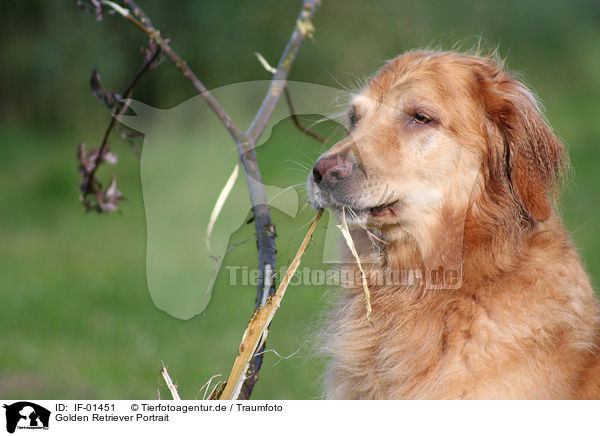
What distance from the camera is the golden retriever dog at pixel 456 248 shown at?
3322 millimetres

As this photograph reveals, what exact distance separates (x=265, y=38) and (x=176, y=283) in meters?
10.0

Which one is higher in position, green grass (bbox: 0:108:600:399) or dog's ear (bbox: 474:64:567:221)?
green grass (bbox: 0:108:600:399)

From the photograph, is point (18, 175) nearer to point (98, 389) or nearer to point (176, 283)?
point (98, 389)

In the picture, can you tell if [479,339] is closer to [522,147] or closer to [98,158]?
[522,147]

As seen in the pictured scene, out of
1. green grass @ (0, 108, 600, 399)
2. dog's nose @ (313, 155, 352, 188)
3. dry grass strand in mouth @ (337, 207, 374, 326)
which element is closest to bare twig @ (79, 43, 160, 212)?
green grass @ (0, 108, 600, 399)

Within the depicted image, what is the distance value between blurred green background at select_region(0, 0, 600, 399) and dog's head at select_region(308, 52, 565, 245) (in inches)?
152

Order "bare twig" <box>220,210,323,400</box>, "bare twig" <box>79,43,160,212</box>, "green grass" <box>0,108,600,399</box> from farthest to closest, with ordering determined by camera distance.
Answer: "green grass" <box>0,108,600,399</box> < "bare twig" <box>79,43,160,212</box> < "bare twig" <box>220,210,323,400</box>

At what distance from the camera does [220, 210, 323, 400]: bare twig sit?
342cm

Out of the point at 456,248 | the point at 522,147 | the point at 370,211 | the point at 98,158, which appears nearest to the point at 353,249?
the point at 370,211

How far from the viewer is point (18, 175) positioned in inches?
516

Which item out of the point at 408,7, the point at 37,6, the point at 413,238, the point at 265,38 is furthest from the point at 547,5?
the point at 413,238

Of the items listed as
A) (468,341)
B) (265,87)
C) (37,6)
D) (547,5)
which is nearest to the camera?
(468,341)
